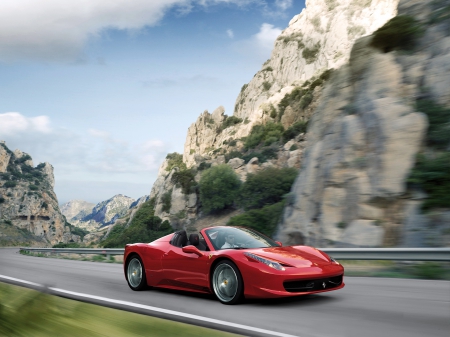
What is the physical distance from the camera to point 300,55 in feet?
351

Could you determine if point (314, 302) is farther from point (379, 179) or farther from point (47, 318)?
point (379, 179)

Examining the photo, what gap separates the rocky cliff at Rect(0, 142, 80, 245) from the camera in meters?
119

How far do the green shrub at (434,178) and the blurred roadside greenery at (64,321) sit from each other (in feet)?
37.8

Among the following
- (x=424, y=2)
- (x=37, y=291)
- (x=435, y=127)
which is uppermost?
(x=424, y=2)

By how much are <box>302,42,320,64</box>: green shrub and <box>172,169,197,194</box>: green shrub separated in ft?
150

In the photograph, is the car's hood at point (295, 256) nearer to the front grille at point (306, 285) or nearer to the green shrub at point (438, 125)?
the front grille at point (306, 285)

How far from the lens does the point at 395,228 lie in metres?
15.3

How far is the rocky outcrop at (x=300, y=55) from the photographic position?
320 ft

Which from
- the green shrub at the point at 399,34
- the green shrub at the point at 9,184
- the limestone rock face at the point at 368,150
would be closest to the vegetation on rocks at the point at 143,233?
the limestone rock face at the point at 368,150

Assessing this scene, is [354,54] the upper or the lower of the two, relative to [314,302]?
upper

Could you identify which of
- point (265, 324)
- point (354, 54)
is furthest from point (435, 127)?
point (265, 324)

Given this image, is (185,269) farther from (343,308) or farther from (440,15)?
(440,15)

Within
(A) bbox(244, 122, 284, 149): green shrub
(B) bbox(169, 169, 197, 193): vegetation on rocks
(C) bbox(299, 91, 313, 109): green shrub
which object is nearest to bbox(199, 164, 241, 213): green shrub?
(B) bbox(169, 169, 197, 193): vegetation on rocks

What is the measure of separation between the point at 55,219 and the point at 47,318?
5322 inches
